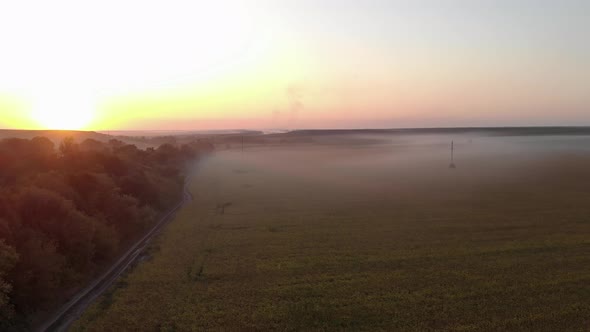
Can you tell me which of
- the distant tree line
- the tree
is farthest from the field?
the tree

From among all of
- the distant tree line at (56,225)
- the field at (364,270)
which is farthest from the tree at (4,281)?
the field at (364,270)

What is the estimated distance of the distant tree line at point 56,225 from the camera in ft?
49.9

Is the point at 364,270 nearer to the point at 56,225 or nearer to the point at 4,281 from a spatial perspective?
the point at 4,281

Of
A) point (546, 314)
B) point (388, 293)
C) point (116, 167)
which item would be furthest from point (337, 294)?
point (116, 167)

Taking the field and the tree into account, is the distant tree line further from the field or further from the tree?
the field

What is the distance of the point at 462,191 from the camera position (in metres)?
45.0

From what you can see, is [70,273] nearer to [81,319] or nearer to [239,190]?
[81,319]

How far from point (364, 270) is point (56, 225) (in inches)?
571

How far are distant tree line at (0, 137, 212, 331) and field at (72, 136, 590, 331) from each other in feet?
6.72

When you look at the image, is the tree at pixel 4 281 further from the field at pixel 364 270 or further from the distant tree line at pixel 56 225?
the field at pixel 364 270

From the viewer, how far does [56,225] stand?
19203 mm

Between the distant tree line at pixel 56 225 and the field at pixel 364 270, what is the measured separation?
2.05m

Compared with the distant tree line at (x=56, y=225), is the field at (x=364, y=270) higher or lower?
lower

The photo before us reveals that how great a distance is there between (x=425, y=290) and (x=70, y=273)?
15.0m
